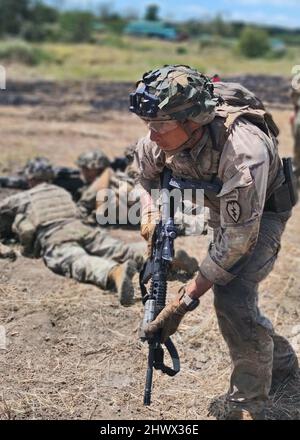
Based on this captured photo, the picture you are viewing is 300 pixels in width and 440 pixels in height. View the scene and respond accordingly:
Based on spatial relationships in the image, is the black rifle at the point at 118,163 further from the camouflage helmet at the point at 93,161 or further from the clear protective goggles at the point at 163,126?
the clear protective goggles at the point at 163,126

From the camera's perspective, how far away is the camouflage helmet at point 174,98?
2.84 metres

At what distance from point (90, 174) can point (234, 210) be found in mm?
4079

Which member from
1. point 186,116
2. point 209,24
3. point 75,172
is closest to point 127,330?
point 186,116

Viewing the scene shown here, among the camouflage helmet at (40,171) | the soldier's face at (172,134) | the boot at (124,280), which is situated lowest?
the boot at (124,280)

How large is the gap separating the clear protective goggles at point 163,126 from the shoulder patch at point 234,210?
43 cm

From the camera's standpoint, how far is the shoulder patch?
2814mm

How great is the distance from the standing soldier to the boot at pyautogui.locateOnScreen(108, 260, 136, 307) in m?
1.32

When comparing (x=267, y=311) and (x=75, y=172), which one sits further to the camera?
(x=75, y=172)

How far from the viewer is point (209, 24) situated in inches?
3123

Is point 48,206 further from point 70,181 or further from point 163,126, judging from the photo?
point 163,126

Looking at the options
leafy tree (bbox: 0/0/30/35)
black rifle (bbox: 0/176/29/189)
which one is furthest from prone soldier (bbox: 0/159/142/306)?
leafy tree (bbox: 0/0/30/35)

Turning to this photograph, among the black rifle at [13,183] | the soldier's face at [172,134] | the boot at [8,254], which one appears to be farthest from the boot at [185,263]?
the black rifle at [13,183]
